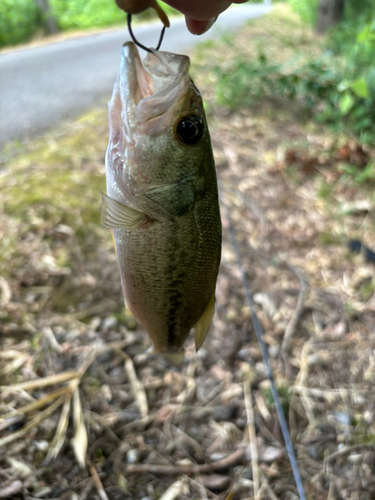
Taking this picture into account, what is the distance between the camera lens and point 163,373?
215cm

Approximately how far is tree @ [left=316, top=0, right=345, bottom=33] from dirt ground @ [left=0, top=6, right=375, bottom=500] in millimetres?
7806

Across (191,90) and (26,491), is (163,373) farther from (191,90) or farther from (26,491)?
(191,90)

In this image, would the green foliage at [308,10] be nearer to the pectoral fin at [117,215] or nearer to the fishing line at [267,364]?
the fishing line at [267,364]

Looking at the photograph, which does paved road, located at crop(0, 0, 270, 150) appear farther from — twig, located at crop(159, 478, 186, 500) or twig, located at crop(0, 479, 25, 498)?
twig, located at crop(159, 478, 186, 500)

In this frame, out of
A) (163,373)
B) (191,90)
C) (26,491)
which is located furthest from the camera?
(163,373)

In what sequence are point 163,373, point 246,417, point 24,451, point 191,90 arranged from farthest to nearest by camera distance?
point 163,373 < point 246,417 < point 24,451 < point 191,90

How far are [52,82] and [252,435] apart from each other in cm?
609

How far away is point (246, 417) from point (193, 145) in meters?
1.53

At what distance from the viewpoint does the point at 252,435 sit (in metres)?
1.93

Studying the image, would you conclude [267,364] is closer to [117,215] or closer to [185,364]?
[185,364]

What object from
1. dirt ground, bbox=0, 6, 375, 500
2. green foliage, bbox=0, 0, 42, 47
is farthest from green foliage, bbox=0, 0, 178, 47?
dirt ground, bbox=0, 6, 375, 500

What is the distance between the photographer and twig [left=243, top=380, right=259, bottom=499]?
177cm

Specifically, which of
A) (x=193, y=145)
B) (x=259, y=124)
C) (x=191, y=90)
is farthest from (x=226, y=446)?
(x=259, y=124)

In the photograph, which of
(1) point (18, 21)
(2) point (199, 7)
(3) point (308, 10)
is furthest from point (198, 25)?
(3) point (308, 10)
